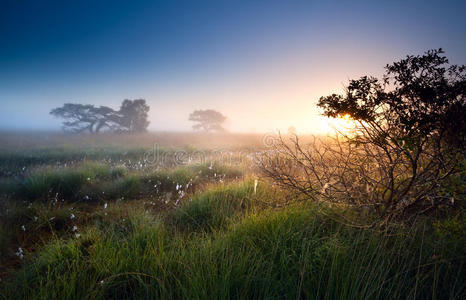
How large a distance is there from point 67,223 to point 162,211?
1662 mm

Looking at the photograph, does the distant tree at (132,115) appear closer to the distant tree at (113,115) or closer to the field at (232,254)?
the distant tree at (113,115)

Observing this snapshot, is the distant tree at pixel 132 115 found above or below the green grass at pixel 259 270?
above

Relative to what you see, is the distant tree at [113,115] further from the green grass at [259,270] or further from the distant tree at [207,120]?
the green grass at [259,270]

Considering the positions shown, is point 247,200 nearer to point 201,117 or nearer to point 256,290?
point 256,290

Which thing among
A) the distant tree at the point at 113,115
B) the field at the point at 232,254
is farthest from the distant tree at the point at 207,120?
the field at the point at 232,254

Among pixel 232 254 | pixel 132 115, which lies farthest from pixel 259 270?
pixel 132 115

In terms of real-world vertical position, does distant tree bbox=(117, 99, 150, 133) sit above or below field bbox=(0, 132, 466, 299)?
above

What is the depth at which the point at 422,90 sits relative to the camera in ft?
7.37

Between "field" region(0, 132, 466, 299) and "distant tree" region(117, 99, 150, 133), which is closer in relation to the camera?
"field" region(0, 132, 466, 299)

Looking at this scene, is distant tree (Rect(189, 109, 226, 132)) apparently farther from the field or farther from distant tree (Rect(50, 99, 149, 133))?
the field

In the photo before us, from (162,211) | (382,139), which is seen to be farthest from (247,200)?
(382,139)

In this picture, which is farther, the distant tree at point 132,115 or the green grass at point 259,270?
the distant tree at point 132,115

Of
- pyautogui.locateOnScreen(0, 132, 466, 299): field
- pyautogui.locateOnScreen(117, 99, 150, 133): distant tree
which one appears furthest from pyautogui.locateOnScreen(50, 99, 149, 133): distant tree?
pyautogui.locateOnScreen(0, 132, 466, 299): field

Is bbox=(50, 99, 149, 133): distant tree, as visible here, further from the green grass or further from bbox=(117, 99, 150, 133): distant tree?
the green grass
